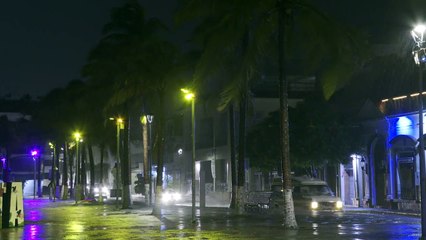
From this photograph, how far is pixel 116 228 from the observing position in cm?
2658

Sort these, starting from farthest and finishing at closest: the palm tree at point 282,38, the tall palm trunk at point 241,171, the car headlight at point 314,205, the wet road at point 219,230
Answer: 1. the tall palm trunk at point 241,171
2. the car headlight at point 314,205
3. the palm tree at point 282,38
4. the wet road at point 219,230

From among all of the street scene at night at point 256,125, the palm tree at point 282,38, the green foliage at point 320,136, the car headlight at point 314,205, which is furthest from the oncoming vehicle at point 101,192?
the palm tree at point 282,38

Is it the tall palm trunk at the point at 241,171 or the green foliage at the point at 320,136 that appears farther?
the green foliage at the point at 320,136

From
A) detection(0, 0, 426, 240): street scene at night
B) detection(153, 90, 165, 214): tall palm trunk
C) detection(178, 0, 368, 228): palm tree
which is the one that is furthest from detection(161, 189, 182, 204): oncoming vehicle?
detection(178, 0, 368, 228): palm tree

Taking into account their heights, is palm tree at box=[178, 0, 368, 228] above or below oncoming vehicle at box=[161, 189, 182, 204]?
above

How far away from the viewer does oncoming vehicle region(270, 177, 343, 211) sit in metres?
33.7

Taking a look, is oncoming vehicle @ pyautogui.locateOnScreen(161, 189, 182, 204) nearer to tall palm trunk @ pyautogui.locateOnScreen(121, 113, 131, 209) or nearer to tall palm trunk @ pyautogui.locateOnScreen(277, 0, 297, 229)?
tall palm trunk @ pyautogui.locateOnScreen(121, 113, 131, 209)

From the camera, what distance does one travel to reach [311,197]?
112 feet

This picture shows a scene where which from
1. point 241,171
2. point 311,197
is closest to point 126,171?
point 241,171

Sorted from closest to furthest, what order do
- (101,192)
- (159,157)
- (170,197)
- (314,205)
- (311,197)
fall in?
(314,205), (311,197), (159,157), (170,197), (101,192)

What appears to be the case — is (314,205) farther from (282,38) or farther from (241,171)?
(282,38)

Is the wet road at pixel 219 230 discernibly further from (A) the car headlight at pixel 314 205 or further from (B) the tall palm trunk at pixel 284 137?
(A) the car headlight at pixel 314 205

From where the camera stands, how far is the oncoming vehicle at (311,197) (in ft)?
110

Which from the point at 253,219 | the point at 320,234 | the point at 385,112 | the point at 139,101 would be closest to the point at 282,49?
the point at 320,234
